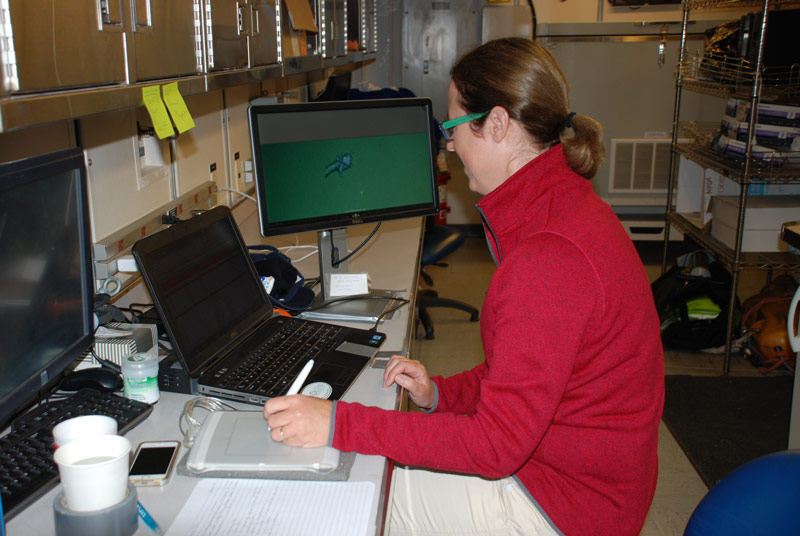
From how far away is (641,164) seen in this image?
14.2ft

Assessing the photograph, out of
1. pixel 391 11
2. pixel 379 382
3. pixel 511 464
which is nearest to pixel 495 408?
pixel 511 464

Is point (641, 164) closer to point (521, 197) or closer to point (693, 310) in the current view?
point (693, 310)

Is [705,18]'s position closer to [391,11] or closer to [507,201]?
[391,11]

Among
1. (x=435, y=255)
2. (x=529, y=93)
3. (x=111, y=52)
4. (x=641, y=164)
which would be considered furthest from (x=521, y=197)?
(x=641, y=164)

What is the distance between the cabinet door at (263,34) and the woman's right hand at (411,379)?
0.85 m

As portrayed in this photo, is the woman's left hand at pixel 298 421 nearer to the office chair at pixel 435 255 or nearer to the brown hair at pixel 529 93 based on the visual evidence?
the brown hair at pixel 529 93

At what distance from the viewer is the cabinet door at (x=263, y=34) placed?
5.50 ft

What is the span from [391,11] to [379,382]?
384 centimetres

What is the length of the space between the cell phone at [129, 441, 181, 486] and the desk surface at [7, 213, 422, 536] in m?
0.01

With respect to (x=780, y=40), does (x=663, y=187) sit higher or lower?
lower

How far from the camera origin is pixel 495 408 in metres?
0.99

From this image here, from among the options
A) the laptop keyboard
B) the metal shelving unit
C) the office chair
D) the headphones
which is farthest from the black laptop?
the metal shelving unit

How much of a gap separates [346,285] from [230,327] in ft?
Result: 1.33

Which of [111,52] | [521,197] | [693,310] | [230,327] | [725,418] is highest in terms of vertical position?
[111,52]
